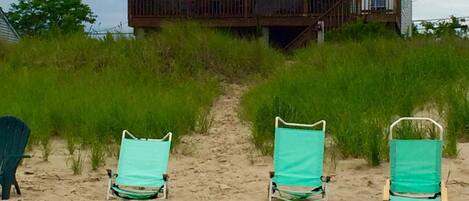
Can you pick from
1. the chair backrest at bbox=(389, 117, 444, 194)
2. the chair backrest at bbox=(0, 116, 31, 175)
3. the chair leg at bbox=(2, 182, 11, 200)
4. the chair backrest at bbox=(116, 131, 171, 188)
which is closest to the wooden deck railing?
the chair backrest at bbox=(116, 131, 171, 188)

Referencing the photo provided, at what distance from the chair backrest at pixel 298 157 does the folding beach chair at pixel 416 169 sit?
0.82 metres

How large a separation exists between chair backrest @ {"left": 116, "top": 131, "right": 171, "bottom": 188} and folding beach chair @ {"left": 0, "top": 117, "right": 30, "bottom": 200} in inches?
44.7

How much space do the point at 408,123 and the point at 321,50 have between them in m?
7.64

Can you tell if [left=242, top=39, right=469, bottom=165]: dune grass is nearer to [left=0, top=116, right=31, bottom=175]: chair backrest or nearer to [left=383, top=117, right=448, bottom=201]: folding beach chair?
[left=383, top=117, right=448, bottom=201]: folding beach chair

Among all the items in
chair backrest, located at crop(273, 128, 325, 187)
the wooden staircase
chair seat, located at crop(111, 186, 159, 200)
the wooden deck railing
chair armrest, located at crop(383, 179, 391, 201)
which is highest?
the wooden deck railing

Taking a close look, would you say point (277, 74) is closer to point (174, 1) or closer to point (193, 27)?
point (193, 27)

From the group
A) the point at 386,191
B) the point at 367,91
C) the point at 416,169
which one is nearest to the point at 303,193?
the point at 386,191

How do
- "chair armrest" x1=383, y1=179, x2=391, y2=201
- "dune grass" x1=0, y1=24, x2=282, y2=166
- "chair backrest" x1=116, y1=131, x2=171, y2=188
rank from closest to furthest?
"chair armrest" x1=383, y1=179, x2=391, y2=201
"chair backrest" x1=116, y1=131, x2=171, y2=188
"dune grass" x1=0, y1=24, x2=282, y2=166

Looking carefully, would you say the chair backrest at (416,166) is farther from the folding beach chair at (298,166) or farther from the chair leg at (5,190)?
the chair leg at (5,190)

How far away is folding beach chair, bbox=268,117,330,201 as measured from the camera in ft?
25.2

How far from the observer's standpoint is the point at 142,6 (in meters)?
23.3

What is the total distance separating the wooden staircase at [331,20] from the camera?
70.0 feet

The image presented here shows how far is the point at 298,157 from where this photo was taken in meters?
7.95

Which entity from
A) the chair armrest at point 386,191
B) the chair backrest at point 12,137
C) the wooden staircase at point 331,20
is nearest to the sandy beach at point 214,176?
the chair backrest at point 12,137
